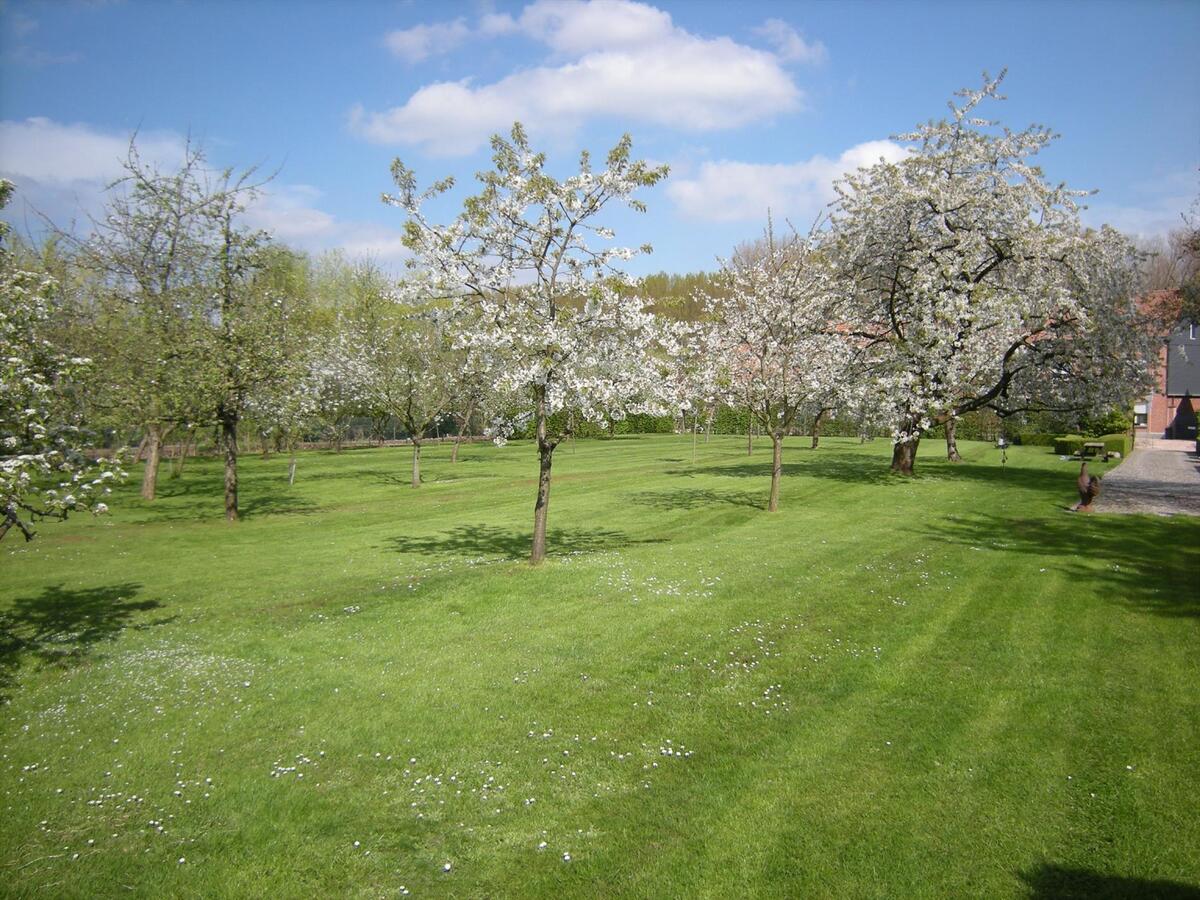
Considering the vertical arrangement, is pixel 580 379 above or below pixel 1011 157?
below

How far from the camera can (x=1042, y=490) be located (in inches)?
1081

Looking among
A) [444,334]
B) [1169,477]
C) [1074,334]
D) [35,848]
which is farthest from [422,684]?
[1169,477]

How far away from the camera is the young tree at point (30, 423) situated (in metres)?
9.06

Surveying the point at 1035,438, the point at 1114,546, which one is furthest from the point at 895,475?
the point at 1035,438

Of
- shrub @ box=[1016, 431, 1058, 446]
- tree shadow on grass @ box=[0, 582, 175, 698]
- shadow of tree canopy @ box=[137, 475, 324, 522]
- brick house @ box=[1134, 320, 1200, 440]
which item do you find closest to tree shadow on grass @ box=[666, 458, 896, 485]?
shadow of tree canopy @ box=[137, 475, 324, 522]

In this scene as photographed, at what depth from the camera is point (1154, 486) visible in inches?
1129

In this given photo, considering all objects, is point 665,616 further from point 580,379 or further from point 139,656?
point 139,656

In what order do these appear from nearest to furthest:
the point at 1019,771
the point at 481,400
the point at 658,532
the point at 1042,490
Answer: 1. the point at 1019,771
2. the point at 658,532
3. the point at 1042,490
4. the point at 481,400

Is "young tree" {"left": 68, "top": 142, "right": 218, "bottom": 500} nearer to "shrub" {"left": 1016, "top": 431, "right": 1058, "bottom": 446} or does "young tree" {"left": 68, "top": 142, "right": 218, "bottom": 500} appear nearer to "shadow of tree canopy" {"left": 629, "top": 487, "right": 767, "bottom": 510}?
"shadow of tree canopy" {"left": 629, "top": 487, "right": 767, "bottom": 510}

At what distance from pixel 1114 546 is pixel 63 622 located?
22.8m

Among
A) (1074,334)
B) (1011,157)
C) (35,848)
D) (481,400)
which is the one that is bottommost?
(35,848)

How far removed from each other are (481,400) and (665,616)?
29.6 meters

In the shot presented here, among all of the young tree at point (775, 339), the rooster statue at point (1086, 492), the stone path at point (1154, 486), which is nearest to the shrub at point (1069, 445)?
the stone path at point (1154, 486)

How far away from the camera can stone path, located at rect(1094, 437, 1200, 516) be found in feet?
75.4
